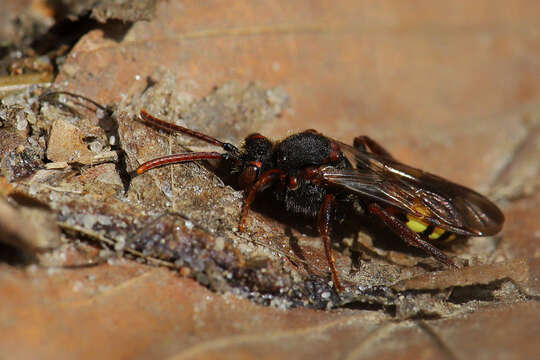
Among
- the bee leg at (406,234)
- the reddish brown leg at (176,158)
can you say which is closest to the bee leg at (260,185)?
the reddish brown leg at (176,158)

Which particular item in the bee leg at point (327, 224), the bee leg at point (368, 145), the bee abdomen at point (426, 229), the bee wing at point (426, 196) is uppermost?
the bee leg at point (368, 145)

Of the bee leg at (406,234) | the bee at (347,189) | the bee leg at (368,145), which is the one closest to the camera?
the bee leg at (406,234)

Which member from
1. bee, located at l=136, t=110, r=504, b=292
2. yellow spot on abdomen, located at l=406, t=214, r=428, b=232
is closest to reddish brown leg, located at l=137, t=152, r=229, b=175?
bee, located at l=136, t=110, r=504, b=292

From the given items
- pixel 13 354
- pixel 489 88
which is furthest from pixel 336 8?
pixel 13 354

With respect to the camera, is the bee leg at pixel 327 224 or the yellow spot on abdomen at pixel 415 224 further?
the yellow spot on abdomen at pixel 415 224

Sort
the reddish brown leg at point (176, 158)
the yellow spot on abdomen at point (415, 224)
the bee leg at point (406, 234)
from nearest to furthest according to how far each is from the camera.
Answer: the reddish brown leg at point (176, 158) < the bee leg at point (406, 234) < the yellow spot on abdomen at point (415, 224)

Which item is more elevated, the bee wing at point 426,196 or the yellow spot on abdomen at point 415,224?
the bee wing at point 426,196

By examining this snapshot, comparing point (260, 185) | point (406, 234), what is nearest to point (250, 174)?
point (260, 185)

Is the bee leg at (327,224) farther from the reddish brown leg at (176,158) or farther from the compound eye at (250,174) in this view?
the reddish brown leg at (176,158)
